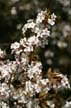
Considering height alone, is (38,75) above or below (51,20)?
below

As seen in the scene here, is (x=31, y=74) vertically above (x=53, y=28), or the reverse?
(x=53, y=28)

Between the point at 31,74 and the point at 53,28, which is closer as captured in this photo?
the point at 31,74

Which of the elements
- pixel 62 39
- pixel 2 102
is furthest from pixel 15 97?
pixel 62 39

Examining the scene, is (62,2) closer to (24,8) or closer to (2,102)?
(24,8)

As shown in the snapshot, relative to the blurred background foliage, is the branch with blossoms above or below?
below

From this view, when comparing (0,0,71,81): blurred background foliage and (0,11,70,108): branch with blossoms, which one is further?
(0,0,71,81): blurred background foliage
